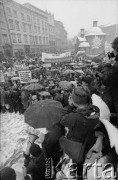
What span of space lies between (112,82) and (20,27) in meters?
29.4

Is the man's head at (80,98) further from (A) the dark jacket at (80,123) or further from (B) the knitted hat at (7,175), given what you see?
(B) the knitted hat at (7,175)

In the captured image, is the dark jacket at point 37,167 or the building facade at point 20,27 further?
the building facade at point 20,27

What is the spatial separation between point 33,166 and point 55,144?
0.46 metres

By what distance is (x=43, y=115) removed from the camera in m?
2.49

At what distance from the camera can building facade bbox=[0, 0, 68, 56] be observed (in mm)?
23689

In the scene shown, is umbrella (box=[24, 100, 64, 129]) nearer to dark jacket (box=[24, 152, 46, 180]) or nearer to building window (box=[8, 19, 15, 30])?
dark jacket (box=[24, 152, 46, 180])

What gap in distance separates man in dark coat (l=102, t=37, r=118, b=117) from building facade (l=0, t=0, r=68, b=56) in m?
24.3

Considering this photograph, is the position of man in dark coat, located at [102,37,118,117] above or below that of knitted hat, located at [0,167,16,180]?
above

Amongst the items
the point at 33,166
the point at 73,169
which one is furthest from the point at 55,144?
the point at 73,169

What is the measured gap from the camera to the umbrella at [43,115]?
2.38 metres

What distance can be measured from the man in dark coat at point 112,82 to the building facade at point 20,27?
24.3m

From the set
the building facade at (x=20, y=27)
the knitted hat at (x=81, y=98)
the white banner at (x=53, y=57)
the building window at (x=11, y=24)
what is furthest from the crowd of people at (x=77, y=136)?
the building window at (x=11, y=24)

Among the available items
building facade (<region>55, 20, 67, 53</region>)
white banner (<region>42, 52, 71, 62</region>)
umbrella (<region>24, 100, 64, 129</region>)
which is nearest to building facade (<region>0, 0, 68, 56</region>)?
white banner (<region>42, 52, 71, 62</region>)

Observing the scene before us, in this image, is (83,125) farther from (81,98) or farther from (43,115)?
(43,115)
